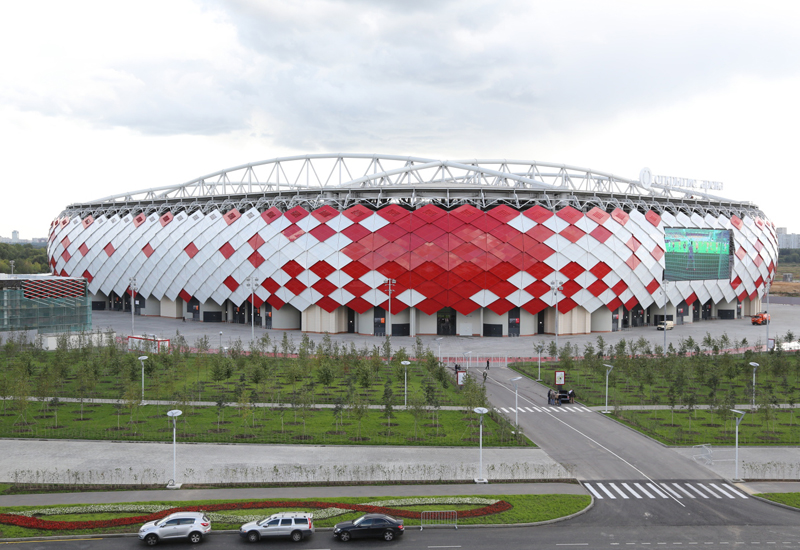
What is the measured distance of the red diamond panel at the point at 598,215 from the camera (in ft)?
252

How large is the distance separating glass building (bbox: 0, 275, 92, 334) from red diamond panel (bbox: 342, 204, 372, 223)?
3249 centimetres

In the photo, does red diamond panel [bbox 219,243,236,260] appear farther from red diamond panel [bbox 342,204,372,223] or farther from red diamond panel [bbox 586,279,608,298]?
red diamond panel [bbox 586,279,608,298]

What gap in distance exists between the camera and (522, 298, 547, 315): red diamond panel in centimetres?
7325

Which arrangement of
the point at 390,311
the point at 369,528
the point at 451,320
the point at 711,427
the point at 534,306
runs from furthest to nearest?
the point at 451,320
the point at 534,306
the point at 390,311
the point at 711,427
the point at 369,528

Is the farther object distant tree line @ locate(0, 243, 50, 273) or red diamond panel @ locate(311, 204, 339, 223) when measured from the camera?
distant tree line @ locate(0, 243, 50, 273)

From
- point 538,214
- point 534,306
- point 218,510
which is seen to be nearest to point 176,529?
point 218,510

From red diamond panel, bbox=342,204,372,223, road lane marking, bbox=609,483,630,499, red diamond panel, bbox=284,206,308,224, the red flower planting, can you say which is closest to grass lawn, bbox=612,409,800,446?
road lane marking, bbox=609,483,630,499

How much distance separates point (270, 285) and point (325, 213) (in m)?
11.5

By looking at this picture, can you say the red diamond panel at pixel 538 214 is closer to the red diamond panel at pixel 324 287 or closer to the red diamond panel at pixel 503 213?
the red diamond panel at pixel 503 213

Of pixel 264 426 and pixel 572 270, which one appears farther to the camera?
pixel 572 270

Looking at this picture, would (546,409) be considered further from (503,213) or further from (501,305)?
(503,213)

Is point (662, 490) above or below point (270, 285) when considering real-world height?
below

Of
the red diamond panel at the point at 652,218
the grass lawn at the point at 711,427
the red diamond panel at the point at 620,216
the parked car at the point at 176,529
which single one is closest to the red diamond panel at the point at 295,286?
the red diamond panel at the point at 620,216

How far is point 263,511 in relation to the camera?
70.9ft
